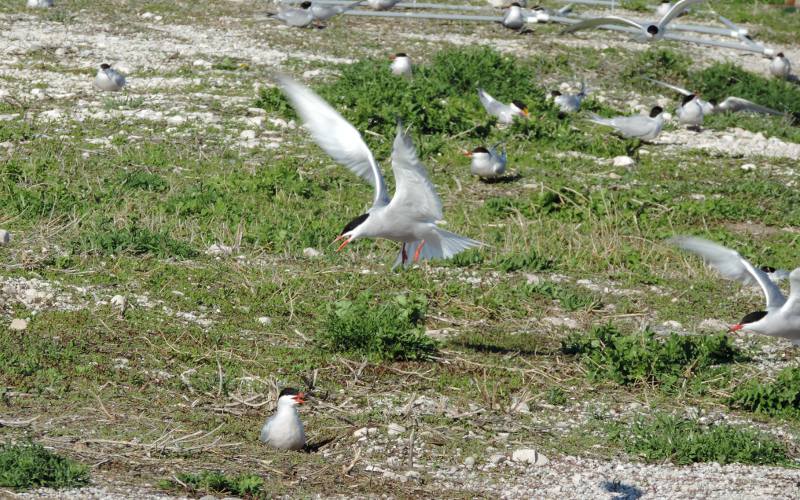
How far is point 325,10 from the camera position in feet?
52.7

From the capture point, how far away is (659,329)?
8.06 metres

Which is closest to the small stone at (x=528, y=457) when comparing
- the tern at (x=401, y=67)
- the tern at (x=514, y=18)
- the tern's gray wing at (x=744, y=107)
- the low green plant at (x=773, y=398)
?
the low green plant at (x=773, y=398)

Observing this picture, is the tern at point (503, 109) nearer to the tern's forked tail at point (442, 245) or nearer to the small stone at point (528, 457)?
the tern's forked tail at point (442, 245)

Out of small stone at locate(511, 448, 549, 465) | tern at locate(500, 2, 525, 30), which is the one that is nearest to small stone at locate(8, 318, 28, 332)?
small stone at locate(511, 448, 549, 465)

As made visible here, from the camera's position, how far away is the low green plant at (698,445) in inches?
239

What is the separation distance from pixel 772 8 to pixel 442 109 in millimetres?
10573

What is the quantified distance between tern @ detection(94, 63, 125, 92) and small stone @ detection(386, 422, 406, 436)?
7.39 metres

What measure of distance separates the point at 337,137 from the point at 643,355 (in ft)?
7.51

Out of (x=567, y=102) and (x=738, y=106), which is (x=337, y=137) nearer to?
(x=567, y=102)

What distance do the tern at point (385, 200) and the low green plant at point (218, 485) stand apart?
236cm

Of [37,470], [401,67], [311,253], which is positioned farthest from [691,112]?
[37,470]

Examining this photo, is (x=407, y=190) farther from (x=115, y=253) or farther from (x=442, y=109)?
(x=442, y=109)

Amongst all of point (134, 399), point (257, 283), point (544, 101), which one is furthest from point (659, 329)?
point (544, 101)

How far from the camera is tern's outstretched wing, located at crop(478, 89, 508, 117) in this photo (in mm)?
12641
